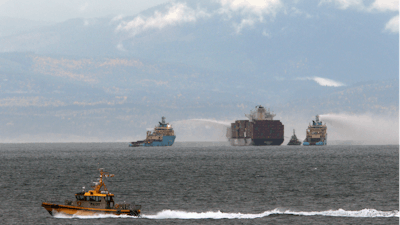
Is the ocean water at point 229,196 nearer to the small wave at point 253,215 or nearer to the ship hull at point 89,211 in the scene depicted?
the small wave at point 253,215

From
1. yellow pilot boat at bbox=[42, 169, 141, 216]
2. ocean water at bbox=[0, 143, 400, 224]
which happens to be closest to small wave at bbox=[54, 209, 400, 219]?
ocean water at bbox=[0, 143, 400, 224]

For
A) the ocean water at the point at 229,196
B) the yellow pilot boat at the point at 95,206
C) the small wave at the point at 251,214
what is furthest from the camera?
the small wave at the point at 251,214

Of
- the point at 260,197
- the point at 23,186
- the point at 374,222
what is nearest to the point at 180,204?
the point at 260,197

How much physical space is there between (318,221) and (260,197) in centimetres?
2102

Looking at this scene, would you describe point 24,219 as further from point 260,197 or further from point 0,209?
point 260,197

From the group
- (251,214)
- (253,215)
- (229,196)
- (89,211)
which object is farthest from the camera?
(229,196)

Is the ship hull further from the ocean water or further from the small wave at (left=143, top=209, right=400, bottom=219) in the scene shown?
the small wave at (left=143, top=209, right=400, bottom=219)

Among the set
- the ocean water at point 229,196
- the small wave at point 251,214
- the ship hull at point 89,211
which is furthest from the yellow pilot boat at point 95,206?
the small wave at point 251,214

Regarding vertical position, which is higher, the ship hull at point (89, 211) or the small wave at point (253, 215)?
Answer: the ship hull at point (89, 211)

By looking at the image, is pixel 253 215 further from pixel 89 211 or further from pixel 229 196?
pixel 89 211

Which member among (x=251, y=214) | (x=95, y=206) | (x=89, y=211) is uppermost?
(x=95, y=206)

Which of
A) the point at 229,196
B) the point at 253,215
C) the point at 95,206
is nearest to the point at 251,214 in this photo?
the point at 253,215

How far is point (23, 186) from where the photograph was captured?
3971 inches

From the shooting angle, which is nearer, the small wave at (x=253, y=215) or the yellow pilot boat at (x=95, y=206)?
the yellow pilot boat at (x=95, y=206)
